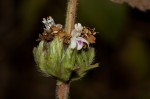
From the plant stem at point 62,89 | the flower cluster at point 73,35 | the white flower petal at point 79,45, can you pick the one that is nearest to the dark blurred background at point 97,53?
the flower cluster at point 73,35

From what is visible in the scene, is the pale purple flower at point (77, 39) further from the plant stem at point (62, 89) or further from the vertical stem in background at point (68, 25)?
the plant stem at point (62, 89)

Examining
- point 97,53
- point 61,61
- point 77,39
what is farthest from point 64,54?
point 97,53

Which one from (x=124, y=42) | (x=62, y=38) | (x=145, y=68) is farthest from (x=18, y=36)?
(x=62, y=38)

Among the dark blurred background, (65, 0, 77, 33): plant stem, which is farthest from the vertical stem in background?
the dark blurred background

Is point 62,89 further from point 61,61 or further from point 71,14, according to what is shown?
point 71,14

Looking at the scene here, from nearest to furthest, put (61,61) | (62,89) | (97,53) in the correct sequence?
(61,61) → (62,89) → (97,53)

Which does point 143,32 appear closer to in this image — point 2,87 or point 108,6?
point 108,6

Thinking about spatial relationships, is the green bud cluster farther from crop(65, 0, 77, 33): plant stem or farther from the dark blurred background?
the dark blurred background
